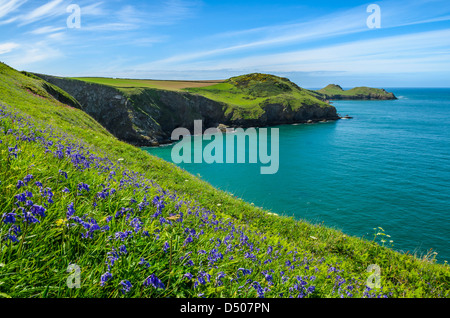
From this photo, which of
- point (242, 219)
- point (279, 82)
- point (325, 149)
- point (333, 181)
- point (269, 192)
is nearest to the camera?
point (242, 219)

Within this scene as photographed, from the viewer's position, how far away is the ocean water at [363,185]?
27.5 m

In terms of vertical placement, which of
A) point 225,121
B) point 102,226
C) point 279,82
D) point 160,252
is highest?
point 279,82

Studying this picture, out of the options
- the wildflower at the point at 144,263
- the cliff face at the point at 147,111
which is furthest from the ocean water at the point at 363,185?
the cliff face at the point at 147,111

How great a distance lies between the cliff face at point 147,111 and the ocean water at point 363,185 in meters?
16.5

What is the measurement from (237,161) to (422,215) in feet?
112

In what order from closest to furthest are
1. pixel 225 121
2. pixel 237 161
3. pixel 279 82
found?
pixel 237 161 < pixel 225 121 < pixel 279 82

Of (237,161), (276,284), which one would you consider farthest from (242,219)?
(237,161)

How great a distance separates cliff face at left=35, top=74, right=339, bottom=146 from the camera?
84.2 meters

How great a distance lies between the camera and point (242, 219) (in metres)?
10.5

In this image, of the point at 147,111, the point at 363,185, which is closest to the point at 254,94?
the point at 147,111

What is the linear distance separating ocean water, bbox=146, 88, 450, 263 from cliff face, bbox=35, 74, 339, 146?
54.1 ft

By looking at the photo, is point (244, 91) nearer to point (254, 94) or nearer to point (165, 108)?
point (254, 94)

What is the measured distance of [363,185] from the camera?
39438mm

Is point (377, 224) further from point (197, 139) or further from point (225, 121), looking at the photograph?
point (225, 121)
